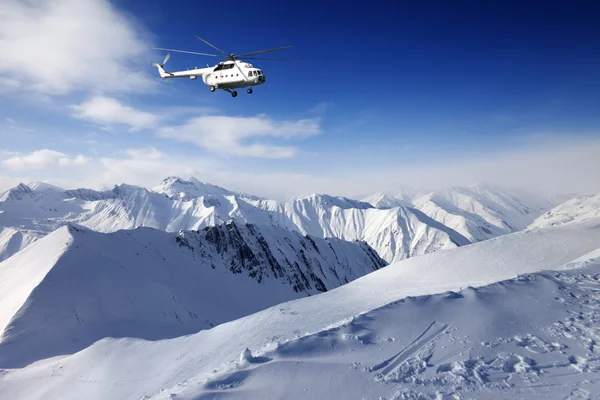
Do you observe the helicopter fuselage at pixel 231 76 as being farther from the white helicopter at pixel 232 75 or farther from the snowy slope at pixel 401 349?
the snowy slope at pixel 401 349

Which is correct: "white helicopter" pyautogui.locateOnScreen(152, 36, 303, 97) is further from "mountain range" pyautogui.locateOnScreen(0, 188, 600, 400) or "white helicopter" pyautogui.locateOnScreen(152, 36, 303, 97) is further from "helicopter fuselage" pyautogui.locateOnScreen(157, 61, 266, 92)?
"mountain range" pyautogui.locateOnScreen(0, 188, 600, 400)

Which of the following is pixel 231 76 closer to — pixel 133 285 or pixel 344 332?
pixel 344 332

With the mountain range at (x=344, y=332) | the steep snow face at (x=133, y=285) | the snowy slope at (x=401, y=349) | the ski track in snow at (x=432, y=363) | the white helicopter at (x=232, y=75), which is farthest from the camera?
the steep snow face at (x=133, y=285)

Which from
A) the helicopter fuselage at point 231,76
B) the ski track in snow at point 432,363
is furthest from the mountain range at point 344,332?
the helicopter fuselage at point 231,76

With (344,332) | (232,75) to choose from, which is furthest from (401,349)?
(232,75)

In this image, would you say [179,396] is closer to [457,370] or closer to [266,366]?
[266,366]

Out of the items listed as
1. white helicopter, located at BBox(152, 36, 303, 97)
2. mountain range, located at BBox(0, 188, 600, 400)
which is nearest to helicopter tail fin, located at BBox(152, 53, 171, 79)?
white helicopter, located at BBox(152, 36, 303, 97)
